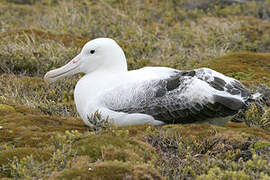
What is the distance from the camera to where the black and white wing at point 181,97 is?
5422 millimetres

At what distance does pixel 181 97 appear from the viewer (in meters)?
5.52

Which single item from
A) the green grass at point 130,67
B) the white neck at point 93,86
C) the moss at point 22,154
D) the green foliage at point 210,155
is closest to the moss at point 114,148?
the green grass at point 130,67

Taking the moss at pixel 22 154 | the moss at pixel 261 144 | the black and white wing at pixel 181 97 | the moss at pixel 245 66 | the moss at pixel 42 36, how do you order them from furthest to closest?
the moss at pixel 42 36 → the moss at pixel 245 66 → the black and white wing at pixel 181 97 → the moss at pixel 261 144 → the moss at pixel 22 154

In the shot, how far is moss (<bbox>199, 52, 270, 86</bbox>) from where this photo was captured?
7.73m

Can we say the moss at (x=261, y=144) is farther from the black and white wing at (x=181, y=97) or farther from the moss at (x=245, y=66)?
the moss at (x=245, y=66)

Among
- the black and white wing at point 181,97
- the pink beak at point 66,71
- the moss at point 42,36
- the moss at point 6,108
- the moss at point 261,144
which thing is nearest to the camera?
the moss at point 261,144

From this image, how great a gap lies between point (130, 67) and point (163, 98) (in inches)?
147

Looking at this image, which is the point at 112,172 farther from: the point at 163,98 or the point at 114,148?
the point at 163,98

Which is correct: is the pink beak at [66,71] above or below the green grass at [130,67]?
above

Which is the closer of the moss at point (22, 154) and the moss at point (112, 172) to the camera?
the moss at point (112, 172)

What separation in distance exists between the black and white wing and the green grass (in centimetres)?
29

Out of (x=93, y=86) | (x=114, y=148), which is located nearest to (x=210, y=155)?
(x=114, y=148)

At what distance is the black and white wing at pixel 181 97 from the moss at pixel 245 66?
1.89 metres

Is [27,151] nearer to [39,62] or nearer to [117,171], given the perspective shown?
[117,171]
